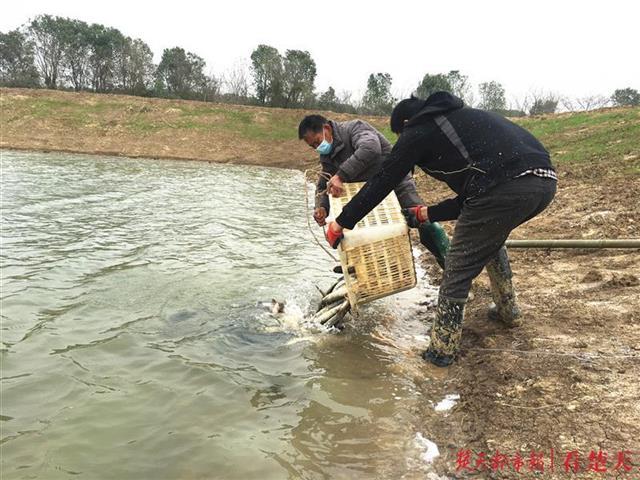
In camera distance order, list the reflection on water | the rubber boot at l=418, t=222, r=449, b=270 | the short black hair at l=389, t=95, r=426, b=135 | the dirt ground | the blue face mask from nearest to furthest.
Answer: the dirt ground < the reflection on water < the short black hair at l=389, t=95, r=426, b=135 < the rubber boot at l=418, t=222, r=449, b=270 < the blue face mask


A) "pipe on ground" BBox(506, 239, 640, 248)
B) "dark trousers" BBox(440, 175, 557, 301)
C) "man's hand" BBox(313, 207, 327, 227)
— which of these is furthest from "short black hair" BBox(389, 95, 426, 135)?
"pipe on ground" BBox(506, 239, 640, 248)

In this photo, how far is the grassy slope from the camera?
31.0 metres

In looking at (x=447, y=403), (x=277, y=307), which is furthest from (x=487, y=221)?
(x=277, y=307)

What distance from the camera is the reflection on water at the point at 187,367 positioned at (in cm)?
302

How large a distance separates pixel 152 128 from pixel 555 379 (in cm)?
3496

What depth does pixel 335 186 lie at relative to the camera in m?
4.57

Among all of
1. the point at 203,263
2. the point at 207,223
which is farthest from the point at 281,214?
the point at 203,263

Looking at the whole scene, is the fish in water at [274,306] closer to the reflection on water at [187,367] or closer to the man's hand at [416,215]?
the reflection on water at [187,367]

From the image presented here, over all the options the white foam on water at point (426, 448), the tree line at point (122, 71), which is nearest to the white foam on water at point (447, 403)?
the white foam on water at point (426, 448)

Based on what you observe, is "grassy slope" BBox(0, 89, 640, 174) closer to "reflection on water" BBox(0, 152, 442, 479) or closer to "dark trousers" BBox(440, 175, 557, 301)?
"reflection on water" BBox(0, 152, 442, 479)

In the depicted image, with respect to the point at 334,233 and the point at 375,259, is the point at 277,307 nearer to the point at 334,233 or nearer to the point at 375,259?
the point at 375,259

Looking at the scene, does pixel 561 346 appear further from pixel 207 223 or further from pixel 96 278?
pixel 207 223

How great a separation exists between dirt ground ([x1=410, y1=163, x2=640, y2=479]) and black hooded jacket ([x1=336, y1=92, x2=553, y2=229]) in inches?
53.5

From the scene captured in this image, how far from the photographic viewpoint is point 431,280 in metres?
6.80
